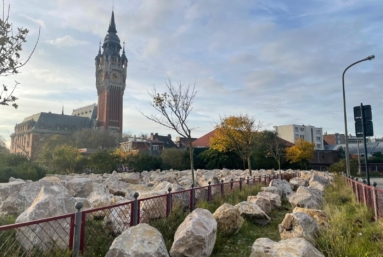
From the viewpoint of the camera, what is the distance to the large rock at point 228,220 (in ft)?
19.0

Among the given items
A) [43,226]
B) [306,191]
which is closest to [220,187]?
[306,191]

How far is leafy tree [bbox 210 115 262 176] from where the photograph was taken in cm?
2083

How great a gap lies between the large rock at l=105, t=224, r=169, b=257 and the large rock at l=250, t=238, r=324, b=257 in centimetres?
136

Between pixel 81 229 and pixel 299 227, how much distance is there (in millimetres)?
3687

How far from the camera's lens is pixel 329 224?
5.38 metres

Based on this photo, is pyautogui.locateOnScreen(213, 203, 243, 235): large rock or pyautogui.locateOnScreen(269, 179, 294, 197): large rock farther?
pyautogui.locateOnScreen(269, 179, 294, 197): large rock

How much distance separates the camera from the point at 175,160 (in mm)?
32000

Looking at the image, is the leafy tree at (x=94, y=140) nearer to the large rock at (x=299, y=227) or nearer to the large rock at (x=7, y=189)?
the large rock at (x=7, y=189)

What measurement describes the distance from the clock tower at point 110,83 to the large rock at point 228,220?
264 feet

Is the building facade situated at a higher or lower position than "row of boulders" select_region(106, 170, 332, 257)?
higher

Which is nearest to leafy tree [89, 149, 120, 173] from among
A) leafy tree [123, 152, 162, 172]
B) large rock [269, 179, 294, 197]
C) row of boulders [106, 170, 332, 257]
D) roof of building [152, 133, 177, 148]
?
leafy tree [123, 152, 162, 172]

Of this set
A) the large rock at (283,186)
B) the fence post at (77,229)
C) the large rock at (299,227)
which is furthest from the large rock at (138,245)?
the large rock at (283,186)

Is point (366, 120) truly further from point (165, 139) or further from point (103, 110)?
point (103, 110)

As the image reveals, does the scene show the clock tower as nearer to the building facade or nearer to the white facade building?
the building facade
